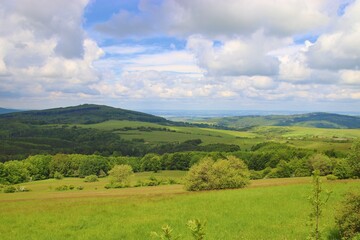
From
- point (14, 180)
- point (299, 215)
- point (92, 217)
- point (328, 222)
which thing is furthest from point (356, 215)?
point (14, 180)

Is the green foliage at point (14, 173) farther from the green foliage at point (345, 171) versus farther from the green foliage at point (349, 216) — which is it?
the green foliage at point (349, 216)

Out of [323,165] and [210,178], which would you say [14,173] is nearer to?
[210,178]

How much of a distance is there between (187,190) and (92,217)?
22098 millimetres

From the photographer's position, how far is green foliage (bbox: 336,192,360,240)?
17531 mm

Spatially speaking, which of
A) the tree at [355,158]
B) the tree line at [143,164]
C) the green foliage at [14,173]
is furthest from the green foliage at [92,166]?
the tree at [355,158]

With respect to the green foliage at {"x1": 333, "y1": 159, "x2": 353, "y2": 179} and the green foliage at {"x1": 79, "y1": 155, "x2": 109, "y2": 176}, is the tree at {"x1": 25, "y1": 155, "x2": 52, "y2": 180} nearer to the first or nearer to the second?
the green foliage at {"x1": 79, "y1": 155, "x2": 109, "y2": 176}

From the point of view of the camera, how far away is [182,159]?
5694 inches

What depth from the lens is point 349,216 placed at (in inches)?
704

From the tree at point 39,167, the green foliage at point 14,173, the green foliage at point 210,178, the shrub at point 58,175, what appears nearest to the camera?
the green foliage at point 210,178

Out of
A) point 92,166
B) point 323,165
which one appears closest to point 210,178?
point 323,165

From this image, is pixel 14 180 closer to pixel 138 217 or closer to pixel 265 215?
pixel 138 217

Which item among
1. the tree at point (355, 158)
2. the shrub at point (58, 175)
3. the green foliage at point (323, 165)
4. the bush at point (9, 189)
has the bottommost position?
the shrub at point (58, 175)

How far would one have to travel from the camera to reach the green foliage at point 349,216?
1753 centimetres

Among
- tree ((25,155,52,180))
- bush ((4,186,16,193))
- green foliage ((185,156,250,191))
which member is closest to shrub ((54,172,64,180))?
tree ((25,155,52,180))
